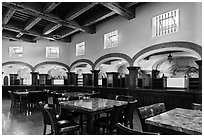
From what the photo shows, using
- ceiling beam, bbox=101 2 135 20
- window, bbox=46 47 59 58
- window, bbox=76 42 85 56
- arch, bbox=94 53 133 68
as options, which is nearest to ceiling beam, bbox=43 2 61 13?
ceiling beam, bbox=101 2 135 20

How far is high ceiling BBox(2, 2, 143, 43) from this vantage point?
5.96 metres

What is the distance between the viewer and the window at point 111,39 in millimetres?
8523

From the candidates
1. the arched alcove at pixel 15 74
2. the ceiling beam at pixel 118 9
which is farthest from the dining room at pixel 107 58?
the arched alcove at pixel 15 74

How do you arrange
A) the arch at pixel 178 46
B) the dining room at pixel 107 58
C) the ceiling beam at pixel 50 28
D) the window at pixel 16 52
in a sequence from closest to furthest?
the dining room at pixel 107 58 < the arch at pixel 178 46 < the ceiling beam at pixel 50 28 < the window at pixel 16 52

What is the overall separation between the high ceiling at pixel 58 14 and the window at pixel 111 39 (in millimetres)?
1000

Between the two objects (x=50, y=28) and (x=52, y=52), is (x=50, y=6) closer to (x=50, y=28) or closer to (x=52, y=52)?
(x=50, y=28)

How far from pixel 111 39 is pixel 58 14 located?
308cm

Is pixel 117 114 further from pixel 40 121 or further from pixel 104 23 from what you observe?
pixel 104 23

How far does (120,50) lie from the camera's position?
7965 mm

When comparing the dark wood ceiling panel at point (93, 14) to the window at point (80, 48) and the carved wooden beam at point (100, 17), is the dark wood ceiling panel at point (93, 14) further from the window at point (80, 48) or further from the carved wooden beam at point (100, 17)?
the window at point (80, 48)

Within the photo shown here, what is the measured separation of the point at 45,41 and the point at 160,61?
8.67 meters

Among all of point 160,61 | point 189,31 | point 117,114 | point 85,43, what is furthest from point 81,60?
point 117,114

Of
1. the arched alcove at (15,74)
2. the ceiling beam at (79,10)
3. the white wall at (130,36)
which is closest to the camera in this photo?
the white wall at (130,36)

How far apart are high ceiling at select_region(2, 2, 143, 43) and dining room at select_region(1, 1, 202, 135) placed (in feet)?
0.11
